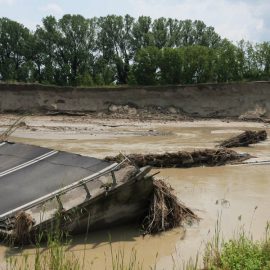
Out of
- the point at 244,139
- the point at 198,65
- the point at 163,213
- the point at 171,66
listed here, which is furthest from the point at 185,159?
the point at 171,66

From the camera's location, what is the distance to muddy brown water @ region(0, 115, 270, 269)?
5.49 metres

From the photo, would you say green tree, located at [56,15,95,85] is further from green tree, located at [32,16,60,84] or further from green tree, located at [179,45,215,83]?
green tree, located at [179,45,215,83]

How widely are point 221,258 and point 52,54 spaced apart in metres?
53.8

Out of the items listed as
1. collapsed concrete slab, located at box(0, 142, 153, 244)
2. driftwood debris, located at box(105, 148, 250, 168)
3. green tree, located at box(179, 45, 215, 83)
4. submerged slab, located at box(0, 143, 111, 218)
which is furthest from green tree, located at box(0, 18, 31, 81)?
collapsed concrete slab, located at box(0, 142, 153, 244)

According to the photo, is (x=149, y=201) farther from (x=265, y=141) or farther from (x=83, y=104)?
(x=83, y=104)

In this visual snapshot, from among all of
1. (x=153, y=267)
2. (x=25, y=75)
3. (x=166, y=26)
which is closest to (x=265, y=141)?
(x=153, y=267)

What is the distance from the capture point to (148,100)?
28.2 meters

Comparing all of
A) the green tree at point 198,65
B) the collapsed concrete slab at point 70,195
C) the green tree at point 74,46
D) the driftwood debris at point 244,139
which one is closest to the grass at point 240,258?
the collapsed concrete slab at point 70,195

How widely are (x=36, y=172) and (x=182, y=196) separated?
8.40 ft

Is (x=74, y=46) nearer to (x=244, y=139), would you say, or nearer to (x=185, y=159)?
(x=244, y=139)

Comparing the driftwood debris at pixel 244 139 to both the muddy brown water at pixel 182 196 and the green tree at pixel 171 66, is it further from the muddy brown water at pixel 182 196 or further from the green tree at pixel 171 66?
the green tree at pixel 171 66

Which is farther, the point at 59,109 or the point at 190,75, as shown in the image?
the point at 190,75

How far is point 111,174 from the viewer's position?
639 centimetres

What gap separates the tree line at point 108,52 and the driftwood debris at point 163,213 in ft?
134
